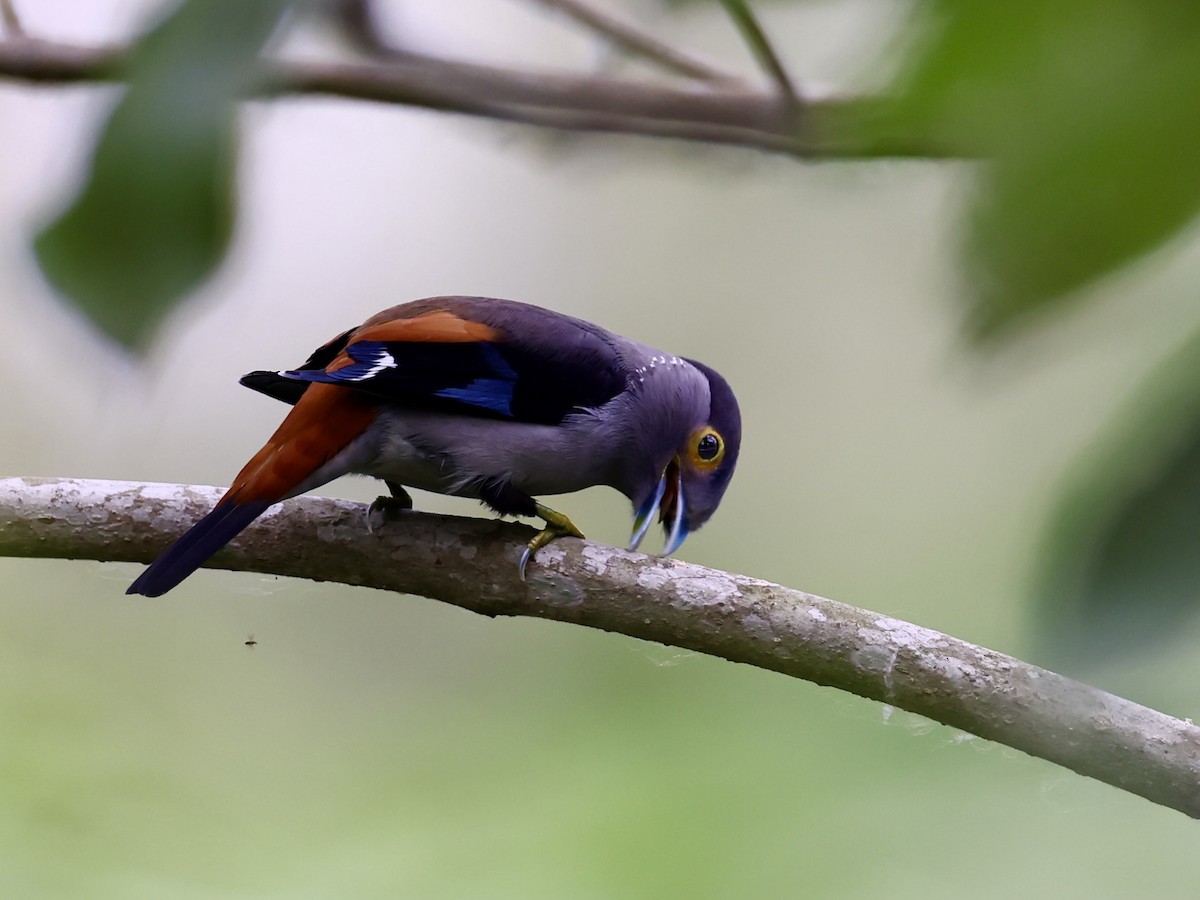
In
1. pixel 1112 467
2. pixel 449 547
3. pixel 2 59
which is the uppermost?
pixel 1112 467

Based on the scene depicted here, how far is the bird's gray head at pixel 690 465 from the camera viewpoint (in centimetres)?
222

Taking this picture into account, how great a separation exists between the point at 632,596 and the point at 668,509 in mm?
467

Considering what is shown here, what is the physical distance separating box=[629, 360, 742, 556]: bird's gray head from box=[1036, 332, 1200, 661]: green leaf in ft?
5.99

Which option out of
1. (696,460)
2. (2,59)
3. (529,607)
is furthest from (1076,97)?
(696,460)

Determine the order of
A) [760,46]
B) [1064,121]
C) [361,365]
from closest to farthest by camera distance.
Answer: [1064,121]
[760,46]
[361,365]

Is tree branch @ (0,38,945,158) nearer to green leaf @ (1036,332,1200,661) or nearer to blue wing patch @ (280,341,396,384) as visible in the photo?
green leaf @ (1036,332,1200,661)

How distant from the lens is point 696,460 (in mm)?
2246

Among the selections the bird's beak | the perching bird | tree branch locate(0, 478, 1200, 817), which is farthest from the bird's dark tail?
the bird's beak

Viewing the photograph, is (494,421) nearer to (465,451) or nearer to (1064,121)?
(465,451)

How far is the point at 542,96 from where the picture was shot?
76cm

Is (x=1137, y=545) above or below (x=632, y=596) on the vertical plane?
above

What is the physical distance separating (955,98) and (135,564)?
1.99m

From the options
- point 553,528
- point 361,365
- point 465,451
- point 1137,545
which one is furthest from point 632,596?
point 1137,545

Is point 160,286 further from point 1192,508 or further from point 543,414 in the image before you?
point 543,414
